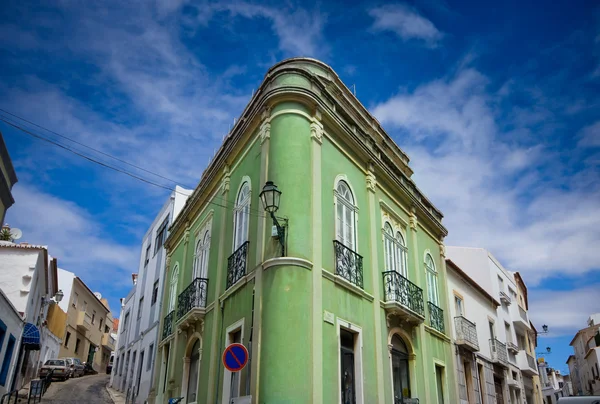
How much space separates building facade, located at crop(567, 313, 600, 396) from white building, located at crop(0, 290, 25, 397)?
42.3m

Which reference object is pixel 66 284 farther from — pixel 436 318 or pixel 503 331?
pixel 436 318

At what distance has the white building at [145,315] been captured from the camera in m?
21.8

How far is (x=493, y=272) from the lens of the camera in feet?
86.2

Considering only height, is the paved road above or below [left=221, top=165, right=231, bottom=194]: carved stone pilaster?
below

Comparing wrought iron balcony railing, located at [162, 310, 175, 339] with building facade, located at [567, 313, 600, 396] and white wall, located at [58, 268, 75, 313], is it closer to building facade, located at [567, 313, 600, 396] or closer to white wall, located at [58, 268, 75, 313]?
white wall, located at [58, 268, 75, 313]

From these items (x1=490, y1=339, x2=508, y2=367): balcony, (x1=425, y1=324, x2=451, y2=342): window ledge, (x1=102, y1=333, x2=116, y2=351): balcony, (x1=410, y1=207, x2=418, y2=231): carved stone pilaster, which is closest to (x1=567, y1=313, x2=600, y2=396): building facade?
(x1=490, y1=339, x2=508, y2=367): balcony

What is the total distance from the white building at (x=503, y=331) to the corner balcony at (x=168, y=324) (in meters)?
11.5

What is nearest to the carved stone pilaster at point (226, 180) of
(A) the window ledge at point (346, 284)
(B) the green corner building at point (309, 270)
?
(B) the green corner building at point (309, 270)

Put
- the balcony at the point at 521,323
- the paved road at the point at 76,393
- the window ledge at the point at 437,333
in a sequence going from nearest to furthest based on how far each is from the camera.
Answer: the window ledge at the point at 437,333 < the paved road at the point at 76,393 < the balcony at the point at 521,323

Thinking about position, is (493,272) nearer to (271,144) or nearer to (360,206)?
(360,206)

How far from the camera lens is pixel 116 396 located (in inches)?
995

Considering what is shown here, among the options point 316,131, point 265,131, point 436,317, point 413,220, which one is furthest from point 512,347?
point 265,131

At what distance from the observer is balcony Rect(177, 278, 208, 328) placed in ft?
46.2

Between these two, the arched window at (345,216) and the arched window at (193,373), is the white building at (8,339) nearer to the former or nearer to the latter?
the arched window at (193,373)
